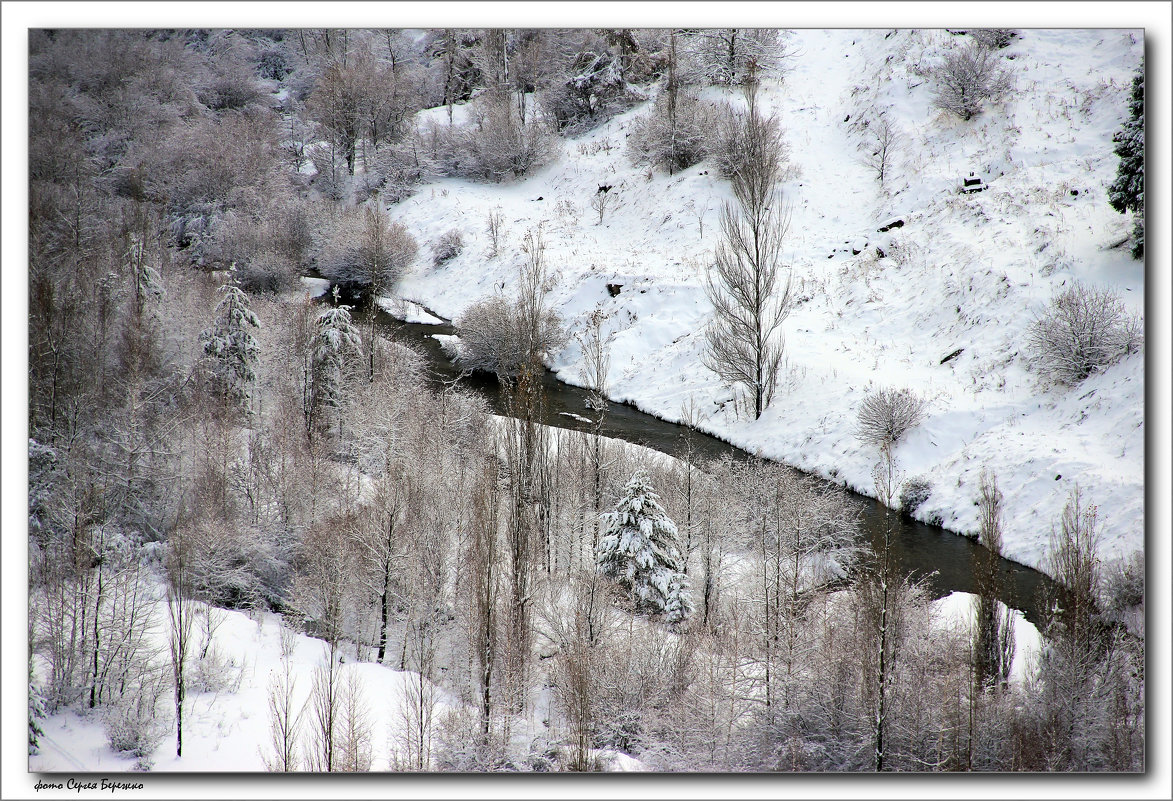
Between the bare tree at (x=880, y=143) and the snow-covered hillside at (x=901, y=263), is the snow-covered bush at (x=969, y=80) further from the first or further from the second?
the bare tree at (x=880, y=143)

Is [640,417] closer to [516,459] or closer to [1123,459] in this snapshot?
[516,459]

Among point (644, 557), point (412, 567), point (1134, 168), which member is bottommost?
point (412, 567)

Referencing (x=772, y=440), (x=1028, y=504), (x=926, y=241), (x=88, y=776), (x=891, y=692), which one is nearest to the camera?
(x=88, y=776)

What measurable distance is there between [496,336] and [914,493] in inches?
645

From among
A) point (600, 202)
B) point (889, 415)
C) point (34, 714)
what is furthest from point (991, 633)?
point (600, 202)

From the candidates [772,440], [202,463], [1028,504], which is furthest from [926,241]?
[202,463]

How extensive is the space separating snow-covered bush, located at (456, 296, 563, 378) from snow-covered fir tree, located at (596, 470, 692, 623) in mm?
12643

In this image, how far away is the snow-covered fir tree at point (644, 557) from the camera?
15.3 metres

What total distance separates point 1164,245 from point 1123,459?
3.26 metres

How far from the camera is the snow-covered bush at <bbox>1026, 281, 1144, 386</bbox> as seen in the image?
1686cm

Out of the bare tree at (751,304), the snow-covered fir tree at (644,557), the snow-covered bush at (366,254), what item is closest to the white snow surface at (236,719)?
the snow-covered fir tree at (644,557)

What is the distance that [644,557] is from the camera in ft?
50.0

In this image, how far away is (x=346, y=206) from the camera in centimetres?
3962

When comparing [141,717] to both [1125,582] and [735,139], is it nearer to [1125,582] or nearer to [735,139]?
[1125,582]
